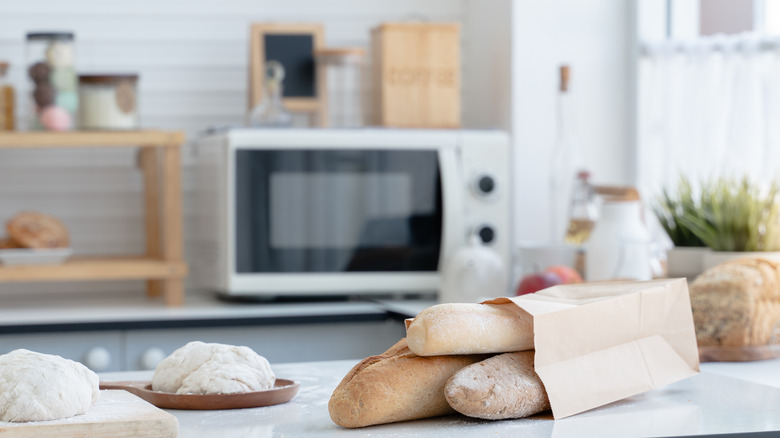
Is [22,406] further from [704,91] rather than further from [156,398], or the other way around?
[704,91]

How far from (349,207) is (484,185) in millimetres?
341

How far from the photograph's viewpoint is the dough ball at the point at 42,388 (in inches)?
33.3

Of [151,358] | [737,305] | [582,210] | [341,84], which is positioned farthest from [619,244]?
[151,358]

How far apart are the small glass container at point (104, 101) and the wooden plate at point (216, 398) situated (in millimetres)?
1512

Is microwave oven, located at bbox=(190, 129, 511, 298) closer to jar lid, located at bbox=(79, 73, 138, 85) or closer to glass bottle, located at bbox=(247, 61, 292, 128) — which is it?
glass bottle, located at bbox=(247, 61, 292, 128)

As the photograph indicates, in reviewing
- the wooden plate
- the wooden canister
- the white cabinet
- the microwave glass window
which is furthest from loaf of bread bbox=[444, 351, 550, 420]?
the wooden canister

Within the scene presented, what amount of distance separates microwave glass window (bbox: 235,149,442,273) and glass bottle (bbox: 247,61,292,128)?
16 cm

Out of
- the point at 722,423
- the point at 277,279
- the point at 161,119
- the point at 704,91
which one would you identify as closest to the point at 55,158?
the point at 161,119

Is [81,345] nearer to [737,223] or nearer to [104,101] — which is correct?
[104,101]

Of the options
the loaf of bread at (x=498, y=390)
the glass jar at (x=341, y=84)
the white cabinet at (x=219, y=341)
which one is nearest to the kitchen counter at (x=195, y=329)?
the white cabinet at (x=219, y=341)

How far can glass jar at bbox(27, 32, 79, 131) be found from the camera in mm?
2406

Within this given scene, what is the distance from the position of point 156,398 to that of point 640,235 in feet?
4.30

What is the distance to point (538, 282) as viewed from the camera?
6.89 ft

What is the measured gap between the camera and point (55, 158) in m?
2.86
